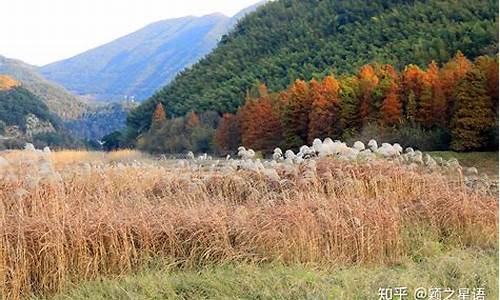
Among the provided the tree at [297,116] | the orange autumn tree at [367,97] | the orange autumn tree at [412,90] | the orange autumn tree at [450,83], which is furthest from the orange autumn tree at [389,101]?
the tree at [297,116]

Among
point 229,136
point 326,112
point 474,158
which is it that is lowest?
point 474,158

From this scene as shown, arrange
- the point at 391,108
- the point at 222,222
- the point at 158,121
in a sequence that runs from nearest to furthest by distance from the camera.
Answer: the point at 222,222
the point at 391,108
the point at 158,121

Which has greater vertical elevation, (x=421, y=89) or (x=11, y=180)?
(x=11, y=180)

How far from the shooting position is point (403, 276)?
5.04m

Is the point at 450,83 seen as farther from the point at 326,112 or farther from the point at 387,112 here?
the point at 326,112

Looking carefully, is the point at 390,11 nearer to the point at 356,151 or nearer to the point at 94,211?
the point at 356,151

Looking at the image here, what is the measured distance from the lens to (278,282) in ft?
15.4

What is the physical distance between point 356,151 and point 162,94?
172 ft

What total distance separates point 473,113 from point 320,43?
33.0 meters

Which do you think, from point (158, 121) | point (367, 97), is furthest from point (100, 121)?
point (367, 97)

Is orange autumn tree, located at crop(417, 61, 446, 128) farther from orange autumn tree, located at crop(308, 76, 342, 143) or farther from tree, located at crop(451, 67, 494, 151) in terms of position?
orange autumn tree, located at crop(308, 76, 342, 143)

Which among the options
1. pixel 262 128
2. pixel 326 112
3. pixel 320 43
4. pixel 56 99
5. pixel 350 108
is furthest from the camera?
pixel 56 99

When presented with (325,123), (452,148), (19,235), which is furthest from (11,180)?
(325,123)

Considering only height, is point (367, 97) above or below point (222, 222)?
below
